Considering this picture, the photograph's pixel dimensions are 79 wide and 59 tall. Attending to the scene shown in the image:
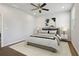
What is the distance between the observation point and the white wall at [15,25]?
227cm

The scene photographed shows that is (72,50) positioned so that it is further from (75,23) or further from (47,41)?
→ (47,41)

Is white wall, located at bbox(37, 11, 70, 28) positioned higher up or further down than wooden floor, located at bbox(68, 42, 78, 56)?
higher up

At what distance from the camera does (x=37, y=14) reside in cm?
228

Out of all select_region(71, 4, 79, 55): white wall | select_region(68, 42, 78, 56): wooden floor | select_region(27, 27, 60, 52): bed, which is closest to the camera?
select_region(68, 42, 78, 56): wooden floor

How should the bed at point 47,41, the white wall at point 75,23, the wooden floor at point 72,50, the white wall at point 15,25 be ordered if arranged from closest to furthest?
the wooden floor at point 72,50 → the white wall at point 75,23 → the white wall at point 15,25 → the bed at point 47,41

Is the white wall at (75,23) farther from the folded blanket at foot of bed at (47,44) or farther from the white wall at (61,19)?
the folded blanket at foot of bed at (47,44)

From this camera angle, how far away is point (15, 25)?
8.41ft

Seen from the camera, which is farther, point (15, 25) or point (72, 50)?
point (15, 25)

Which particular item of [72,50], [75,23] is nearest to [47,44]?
[72,50]

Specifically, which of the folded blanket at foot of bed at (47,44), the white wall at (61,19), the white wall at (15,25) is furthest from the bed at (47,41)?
the white wall at (61,19)

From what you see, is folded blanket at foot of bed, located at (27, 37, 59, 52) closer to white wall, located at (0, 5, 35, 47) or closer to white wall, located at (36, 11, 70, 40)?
white wall, located at (0, 5, 35, 47)

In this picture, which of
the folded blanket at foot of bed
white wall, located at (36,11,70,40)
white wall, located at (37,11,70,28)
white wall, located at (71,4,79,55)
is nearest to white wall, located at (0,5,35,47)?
white wall, located at (36,11,70,40)

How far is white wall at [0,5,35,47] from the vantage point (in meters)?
2.27

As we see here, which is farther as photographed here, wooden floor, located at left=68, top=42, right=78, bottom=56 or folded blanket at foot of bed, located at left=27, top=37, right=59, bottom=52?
folded blanket at foot of bed, located at left=27, top=37, right=59, bottom=52
